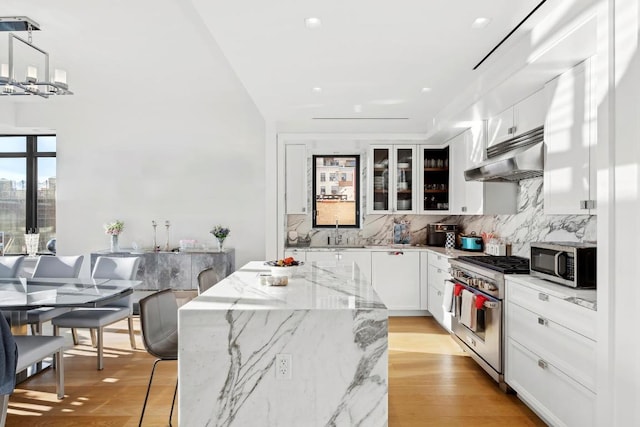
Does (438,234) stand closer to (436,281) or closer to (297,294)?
(436,281)

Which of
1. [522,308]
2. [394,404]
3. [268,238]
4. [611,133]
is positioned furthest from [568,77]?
[268,238]

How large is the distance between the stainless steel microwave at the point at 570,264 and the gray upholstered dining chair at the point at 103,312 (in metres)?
3.57

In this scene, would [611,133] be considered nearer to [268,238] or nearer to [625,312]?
[625,312]

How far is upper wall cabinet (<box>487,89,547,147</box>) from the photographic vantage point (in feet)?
10.5

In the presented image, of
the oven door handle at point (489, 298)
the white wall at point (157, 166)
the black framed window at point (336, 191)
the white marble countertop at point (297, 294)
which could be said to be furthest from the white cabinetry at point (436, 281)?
the white wall at point (157, 166)

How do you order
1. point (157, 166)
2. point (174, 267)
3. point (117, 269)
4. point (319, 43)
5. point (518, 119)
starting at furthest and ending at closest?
point (157, 166), point (174, 267), point (117, 269), point (518, 119), point (319, 43)

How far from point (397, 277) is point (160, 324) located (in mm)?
3425

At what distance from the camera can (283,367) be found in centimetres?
204

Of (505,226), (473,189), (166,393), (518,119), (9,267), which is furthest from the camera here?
(473,189)

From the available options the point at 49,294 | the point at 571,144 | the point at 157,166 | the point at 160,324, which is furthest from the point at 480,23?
the point at 157,166

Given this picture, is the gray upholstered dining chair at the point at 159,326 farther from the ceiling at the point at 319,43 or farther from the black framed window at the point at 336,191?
the black framed window at the point at 336,191

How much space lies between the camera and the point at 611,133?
2.01 metres

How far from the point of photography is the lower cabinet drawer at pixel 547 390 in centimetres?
221

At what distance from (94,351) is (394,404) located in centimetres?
300
